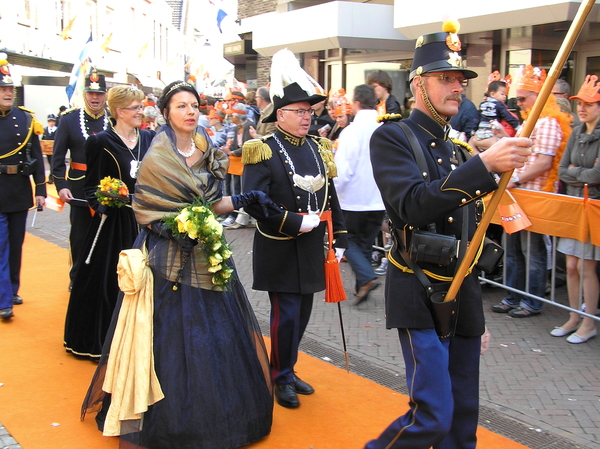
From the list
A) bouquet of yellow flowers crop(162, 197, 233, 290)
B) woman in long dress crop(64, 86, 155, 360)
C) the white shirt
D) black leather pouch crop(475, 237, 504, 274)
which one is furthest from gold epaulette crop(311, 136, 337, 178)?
the white shirt

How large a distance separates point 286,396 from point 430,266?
1819mm

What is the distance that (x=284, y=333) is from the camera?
168 inches

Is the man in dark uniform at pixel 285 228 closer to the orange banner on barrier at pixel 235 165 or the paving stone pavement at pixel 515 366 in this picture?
the paving stone pavement at pixel 515 366

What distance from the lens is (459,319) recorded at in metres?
2.98

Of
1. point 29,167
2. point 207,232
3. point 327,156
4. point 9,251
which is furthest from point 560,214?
point 9,251

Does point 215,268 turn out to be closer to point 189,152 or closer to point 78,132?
point 189,152

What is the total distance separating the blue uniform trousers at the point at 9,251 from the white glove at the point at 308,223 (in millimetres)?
3330

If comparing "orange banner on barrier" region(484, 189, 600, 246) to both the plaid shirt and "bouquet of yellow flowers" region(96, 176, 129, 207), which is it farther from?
"bouquet of yellow flowers" region(96, 176, 129, 207)

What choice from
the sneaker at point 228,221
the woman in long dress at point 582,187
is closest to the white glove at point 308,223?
the woman in long dress at point 582,187

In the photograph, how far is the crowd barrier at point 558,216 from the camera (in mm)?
5352

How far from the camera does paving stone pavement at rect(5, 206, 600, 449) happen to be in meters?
4.04

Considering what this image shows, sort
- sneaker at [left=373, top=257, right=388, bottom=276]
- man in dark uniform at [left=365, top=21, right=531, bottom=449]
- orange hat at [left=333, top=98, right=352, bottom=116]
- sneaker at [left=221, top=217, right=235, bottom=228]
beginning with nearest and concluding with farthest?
man in dark uniform at [left=365, top=21, right=531, bottom=449] < sneaker at [left=373, top=257, right=388, bottom=276] < orange hat at [left=333, top=98, right=352, bottom=116] < sneaker at [left=221, top=217, right=235, bottom=228]

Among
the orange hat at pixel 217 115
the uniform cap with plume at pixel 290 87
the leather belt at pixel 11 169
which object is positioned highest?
the orange hat at pixel 217 115

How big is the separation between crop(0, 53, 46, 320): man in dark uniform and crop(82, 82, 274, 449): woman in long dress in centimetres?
266
